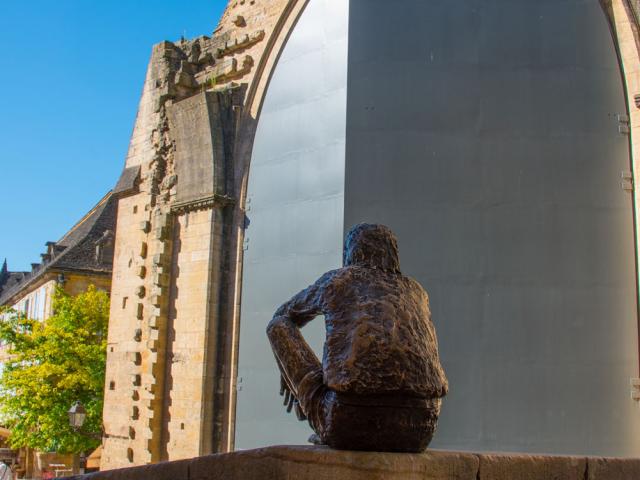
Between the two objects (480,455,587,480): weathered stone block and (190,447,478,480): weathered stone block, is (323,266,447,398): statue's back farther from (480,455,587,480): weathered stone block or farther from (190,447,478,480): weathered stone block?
(480,455,587,480): weathered stone block

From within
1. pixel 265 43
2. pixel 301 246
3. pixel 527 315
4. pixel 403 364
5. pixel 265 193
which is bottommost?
pixel 403 364

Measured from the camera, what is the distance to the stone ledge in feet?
10.5

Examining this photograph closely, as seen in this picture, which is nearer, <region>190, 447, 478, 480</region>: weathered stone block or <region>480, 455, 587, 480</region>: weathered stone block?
<region>190, 447, 478, 480</region>: weathered stone block

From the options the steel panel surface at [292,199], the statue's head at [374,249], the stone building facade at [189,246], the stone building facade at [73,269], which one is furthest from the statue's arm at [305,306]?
the stone building facade at [73,269]

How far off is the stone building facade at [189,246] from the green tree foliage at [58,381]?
10.2m

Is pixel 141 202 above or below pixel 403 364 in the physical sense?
above

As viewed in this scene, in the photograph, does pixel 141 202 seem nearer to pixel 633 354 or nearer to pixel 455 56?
pixel 455 56

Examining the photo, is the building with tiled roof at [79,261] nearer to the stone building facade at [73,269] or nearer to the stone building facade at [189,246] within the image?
the stone building facade at [73,269]

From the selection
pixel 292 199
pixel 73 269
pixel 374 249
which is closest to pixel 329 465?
pixel 374 249

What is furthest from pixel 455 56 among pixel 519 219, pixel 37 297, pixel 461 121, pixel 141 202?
pixel 37 297

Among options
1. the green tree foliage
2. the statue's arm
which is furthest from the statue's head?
the green tree foliage

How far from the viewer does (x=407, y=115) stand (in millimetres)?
10234

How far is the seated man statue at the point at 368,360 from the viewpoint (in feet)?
11.0

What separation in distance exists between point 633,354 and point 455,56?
4161mm
